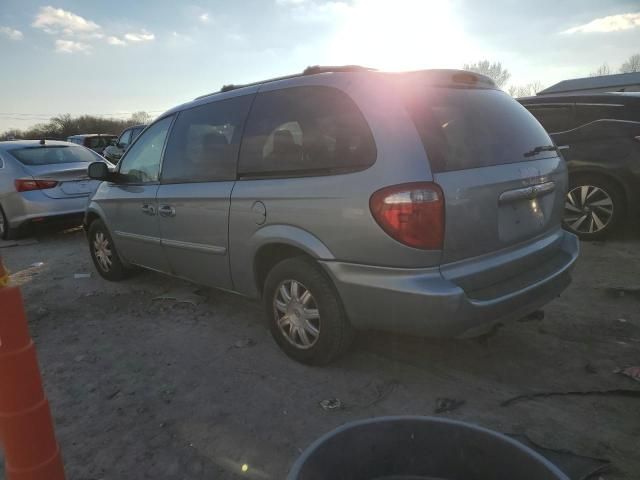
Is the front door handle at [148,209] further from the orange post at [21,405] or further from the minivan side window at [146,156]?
the orange post at [21,405]

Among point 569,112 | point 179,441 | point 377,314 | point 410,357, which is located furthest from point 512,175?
point 569,112

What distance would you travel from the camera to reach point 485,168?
2.51 metres

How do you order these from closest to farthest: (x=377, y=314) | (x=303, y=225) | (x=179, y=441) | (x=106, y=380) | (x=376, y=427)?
(x=376, y=427) < (x=179, y=441) < (x=377, y=314) < (x=303, y=225) < (x=106, y=380)

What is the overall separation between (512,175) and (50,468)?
8.24ft

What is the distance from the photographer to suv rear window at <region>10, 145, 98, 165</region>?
24.0 feet

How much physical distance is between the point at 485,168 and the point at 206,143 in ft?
6.87

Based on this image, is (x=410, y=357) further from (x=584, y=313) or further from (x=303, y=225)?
(x=584, y=313)

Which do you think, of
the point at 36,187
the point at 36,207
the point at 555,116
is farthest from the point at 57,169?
the point at 555,116

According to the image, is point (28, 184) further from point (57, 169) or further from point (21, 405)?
point (21, 405)

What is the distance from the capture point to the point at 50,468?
4.69 ft

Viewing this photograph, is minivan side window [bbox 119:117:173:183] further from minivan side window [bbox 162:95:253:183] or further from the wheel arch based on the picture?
the wheel arch

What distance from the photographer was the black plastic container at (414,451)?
4.22 ft

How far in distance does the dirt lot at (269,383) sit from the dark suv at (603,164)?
1305mm

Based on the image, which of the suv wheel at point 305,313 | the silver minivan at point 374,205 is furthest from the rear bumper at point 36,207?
the suv wheel at point 305,313
